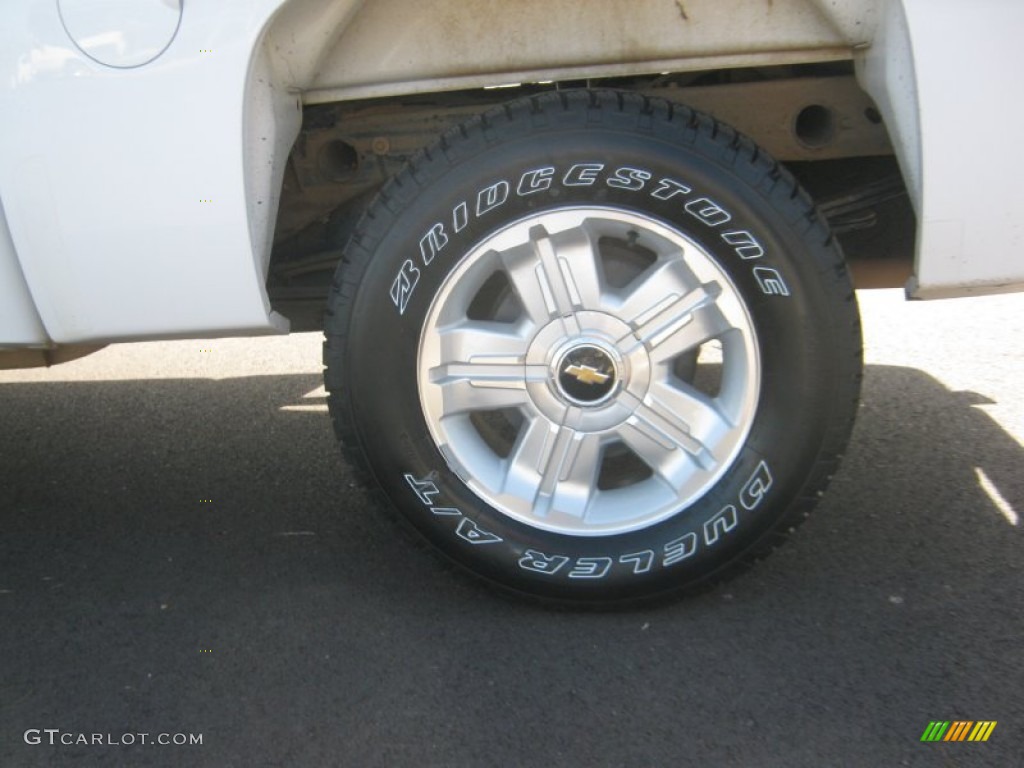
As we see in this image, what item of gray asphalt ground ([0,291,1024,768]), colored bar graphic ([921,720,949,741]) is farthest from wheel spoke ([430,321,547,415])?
colored bar graphic ([921,720,949,741])

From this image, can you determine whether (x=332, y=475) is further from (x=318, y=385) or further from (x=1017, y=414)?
(x=1017, y=414)

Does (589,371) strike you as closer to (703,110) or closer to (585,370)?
(585,370)

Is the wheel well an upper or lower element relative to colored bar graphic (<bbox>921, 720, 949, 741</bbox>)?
upper

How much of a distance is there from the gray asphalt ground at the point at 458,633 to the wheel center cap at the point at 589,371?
21.1 inches

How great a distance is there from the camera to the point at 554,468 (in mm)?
2514

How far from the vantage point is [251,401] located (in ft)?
14.1

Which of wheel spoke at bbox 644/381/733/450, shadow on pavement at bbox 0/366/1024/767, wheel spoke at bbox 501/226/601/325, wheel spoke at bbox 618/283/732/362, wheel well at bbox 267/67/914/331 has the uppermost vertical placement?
wheel well at bbox 267/67/914/331

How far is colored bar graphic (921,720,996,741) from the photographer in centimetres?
204

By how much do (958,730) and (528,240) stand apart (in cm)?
132

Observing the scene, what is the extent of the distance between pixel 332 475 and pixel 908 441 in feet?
6.07

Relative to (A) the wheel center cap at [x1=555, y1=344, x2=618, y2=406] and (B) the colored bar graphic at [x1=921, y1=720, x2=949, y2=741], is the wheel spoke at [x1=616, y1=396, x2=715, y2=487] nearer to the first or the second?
(A) the wheel center cap at [x1=555, y1=344, x2=618, y2=406]

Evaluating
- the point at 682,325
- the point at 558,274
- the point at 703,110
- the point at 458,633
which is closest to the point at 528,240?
the point at 558,274

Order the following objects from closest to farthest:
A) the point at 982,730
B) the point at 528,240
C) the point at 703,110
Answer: the point at 982,730
the point at 528,240
the point at 703,110

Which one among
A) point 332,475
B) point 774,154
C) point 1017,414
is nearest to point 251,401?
point 332,475
